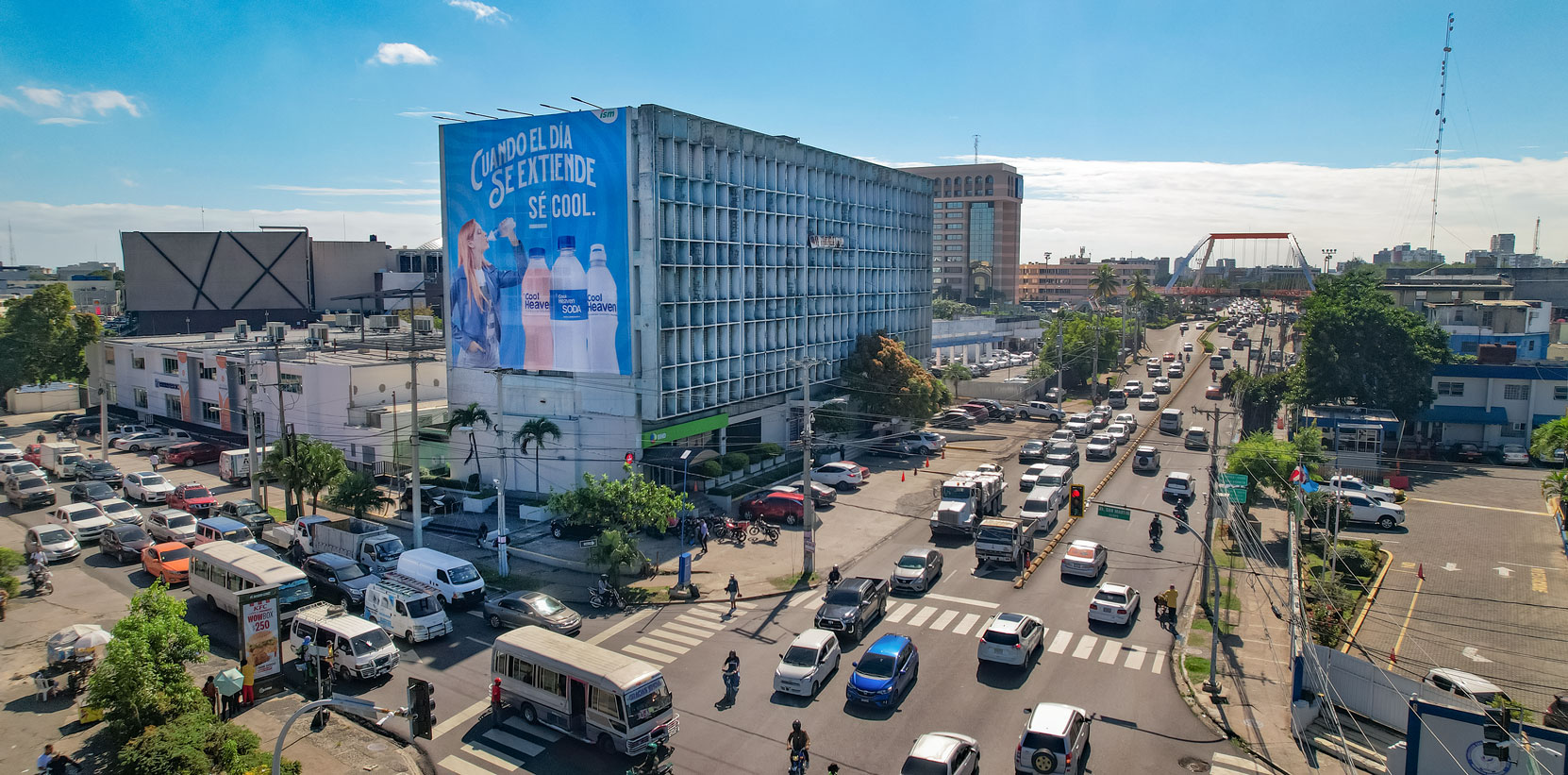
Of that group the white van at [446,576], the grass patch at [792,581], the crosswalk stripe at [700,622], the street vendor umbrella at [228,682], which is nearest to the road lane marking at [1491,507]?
the grass patch at [792,581]

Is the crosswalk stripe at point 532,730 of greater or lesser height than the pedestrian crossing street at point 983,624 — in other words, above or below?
below

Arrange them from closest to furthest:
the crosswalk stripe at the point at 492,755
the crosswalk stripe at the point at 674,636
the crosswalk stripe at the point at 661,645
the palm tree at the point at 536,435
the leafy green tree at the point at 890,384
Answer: the crosswalk stripe at the point at 492,755, the crosswalk stripe at the point at 661,645, the crosswalk stripe at the point at 674,636, the palm tree at the point at 536,435, the leafy green tree at the point at 890,384

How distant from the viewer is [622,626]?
31.3 metres

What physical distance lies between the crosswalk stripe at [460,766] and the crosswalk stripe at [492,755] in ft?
0.82

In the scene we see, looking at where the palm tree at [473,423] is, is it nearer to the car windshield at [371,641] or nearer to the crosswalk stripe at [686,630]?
the crosswalk stripe at [686,630]

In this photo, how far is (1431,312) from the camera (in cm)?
8194

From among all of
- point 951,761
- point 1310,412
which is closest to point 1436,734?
point 951,761

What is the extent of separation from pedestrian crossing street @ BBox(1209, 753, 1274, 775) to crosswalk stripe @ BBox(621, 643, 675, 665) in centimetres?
1592

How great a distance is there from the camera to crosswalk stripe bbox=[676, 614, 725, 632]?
31.2 metres

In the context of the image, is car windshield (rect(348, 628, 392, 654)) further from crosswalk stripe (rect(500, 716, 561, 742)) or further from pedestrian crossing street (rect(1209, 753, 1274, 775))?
pedestrian crossing street (rect(1209, 753, 1274, 775))

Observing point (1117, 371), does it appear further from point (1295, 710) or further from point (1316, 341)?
point (1295, 710)

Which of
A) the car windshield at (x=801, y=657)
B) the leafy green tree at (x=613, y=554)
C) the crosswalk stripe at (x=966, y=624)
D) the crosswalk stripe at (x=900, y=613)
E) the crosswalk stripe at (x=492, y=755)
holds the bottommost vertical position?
the crosswalk stripe at (x=492, y=755)

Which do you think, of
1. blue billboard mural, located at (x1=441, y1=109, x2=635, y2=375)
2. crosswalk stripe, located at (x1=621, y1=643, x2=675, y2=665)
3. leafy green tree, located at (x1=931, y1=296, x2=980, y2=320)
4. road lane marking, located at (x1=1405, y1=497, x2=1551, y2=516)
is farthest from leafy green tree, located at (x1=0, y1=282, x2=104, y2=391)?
leafy green tree, located at (x1=931, y1=296, x2=980, y2=320)

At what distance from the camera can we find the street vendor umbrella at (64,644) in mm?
26797
